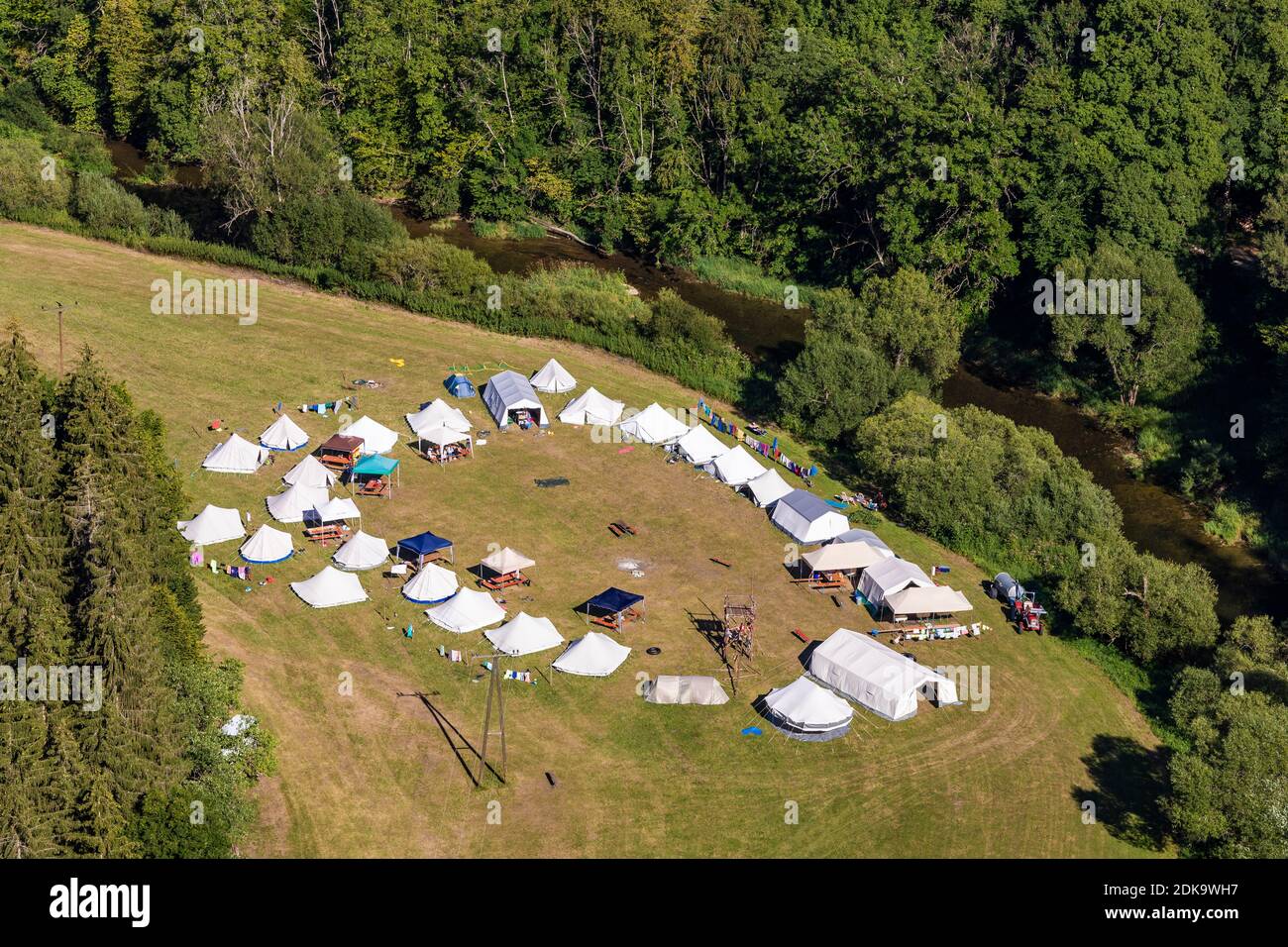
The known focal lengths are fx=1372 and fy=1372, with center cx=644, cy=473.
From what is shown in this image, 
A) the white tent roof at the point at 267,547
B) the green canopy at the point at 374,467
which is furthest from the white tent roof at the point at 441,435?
the white tent roof at the point at 267,547

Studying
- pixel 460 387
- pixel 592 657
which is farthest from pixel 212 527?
pixel 460 387

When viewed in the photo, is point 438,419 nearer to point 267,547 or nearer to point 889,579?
point 267,547

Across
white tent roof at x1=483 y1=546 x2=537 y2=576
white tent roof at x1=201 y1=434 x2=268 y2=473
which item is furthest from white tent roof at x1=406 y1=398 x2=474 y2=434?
white tent roof at x1=483 y1=546 x2=537 y2=576

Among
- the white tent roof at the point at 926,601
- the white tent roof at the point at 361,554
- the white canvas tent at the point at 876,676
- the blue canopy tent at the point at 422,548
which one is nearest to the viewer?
the white canvas tent at the point at 876,676

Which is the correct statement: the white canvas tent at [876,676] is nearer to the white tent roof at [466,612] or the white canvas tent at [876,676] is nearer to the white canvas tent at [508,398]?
the white tent roof at [466,612]

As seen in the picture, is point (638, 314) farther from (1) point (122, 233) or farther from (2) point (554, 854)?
(2) point (554, 854)

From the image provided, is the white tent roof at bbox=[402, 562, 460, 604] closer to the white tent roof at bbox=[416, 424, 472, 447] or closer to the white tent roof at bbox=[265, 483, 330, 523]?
the white tent roof at bbox=[265, 483, 330, 523]

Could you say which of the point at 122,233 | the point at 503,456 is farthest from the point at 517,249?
the point at 503,456
